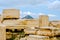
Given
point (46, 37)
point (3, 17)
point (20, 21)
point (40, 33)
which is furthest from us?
point (3, 17)

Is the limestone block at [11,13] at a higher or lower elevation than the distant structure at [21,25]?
higher

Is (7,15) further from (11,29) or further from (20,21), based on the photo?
(11,29)

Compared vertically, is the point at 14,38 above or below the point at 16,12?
below

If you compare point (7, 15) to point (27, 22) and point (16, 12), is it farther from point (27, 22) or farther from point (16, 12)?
point (27, 22)

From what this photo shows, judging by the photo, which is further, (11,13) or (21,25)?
(11,13)

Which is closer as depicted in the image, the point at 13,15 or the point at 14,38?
the point at 14,38

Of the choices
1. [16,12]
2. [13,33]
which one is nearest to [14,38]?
[13,33]

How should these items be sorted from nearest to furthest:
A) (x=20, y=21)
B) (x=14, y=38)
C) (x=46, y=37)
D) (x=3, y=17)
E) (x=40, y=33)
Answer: (x=46, y=37)
(x=40, y=33)
(x=14, y=38)
(x=20, y=21)
(x=3, y=17)

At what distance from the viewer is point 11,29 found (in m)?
8.70

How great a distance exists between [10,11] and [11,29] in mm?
2396

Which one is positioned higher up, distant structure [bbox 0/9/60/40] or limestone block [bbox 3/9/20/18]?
limestone block [bbox 3/9/20/18]

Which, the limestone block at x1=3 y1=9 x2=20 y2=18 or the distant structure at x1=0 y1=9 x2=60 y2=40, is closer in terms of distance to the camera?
the distant structure at x1=0 y1=9 x2=60 y2=40

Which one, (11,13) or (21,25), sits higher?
(11,13)

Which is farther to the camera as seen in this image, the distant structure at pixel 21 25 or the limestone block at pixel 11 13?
the limestone block at pixel 11 13
